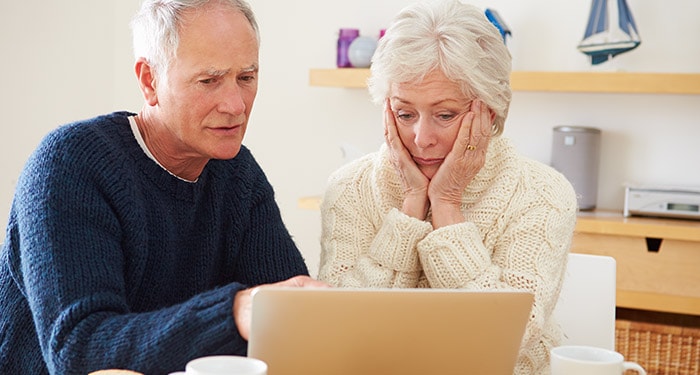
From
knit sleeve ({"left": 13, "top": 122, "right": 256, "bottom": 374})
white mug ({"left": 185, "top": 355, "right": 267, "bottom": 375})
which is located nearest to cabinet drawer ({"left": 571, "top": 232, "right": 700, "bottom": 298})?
knit sleeve ({"left": 13, "top": 122, "right": 256, "bottom": 374})

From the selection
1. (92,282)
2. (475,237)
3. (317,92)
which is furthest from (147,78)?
(317,92)

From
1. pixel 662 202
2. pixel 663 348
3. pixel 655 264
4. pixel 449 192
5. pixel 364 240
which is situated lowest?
pixel 663 348

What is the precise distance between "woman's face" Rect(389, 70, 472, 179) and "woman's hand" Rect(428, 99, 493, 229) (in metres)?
0.02

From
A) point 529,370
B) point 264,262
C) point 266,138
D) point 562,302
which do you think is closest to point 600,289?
point 562,302

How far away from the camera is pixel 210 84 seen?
1.54 m

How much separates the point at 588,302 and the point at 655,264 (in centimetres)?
140

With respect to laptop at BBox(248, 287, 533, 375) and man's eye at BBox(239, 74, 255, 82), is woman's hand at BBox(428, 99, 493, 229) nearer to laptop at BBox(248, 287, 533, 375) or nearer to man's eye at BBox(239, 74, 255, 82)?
man's eye at BBox(239, 74, 255, 82)

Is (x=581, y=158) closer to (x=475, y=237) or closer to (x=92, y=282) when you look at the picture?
(x=475, y=237)

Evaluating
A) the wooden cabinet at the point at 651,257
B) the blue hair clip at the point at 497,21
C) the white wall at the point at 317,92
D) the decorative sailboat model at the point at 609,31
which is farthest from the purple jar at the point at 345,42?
the wooden cabinet at the point at 651,257

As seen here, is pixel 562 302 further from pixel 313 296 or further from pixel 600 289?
pixel 313 296

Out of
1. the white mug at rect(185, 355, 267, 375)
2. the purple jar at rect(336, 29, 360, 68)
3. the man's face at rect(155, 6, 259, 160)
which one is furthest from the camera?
the purple jar at rect(336, 29, 360, 68)

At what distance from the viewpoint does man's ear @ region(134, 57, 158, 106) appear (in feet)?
5.20

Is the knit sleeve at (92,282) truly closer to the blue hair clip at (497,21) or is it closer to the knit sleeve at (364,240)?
the knit sleeve at (364,240)

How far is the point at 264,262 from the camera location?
1724mm
